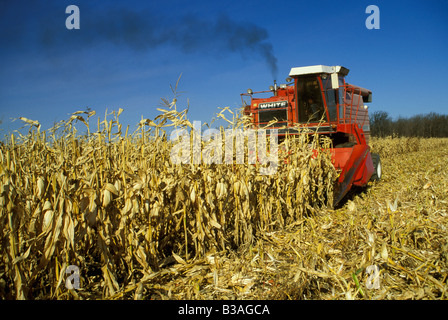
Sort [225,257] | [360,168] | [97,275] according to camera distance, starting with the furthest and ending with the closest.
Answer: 1. [360,168]
2. [225,257]
3. [97,275]

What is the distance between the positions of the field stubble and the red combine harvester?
6.21 ft

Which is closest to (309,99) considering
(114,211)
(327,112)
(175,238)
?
(327,112)

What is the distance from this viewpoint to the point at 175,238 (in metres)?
3.19

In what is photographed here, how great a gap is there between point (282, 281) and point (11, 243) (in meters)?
2.02

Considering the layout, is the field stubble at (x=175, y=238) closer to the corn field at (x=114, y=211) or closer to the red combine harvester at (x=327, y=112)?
the corn field at (x=114, y=211)

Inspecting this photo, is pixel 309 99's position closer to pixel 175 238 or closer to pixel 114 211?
pixel 175 238

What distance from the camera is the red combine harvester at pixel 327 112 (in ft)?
18.7

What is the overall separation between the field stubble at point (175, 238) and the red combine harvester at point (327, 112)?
1893mm

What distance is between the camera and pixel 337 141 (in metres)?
7.25

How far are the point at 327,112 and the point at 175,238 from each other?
213 inches
